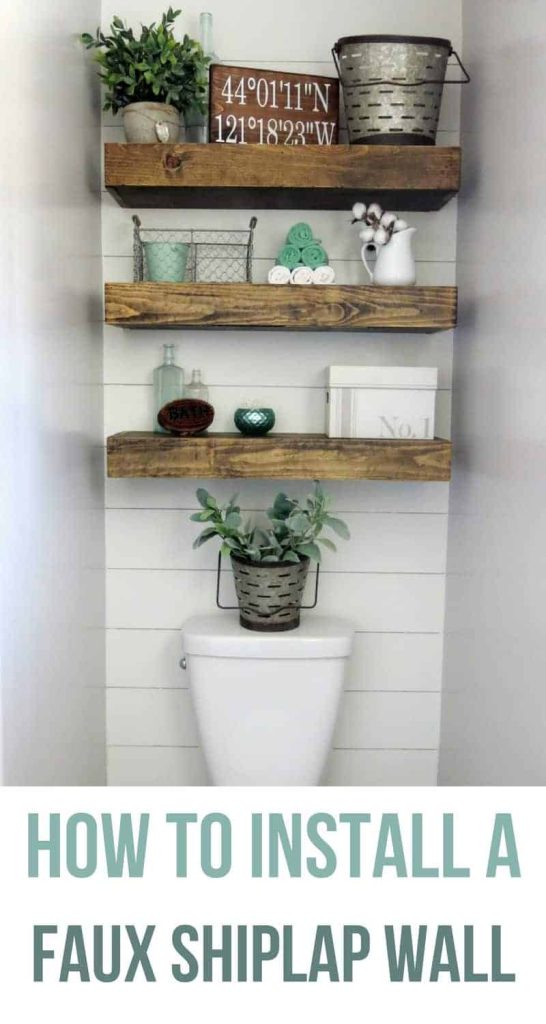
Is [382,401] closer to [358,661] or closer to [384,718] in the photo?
[358,661]

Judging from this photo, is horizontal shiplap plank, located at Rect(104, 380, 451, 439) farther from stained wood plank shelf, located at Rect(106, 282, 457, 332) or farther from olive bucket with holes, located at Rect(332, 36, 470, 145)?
olive bucket with holes, located at Rect(332, 36, 470, 145)

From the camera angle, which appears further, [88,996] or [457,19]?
[457,19]

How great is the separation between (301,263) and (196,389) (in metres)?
0.36

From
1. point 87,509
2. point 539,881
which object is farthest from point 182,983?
point 87,509

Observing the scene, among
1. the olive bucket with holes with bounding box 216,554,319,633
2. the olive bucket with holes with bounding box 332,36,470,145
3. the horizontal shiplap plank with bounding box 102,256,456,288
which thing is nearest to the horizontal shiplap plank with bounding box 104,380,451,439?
the horizontal shiplap plank with bounding box 102,256,456,288

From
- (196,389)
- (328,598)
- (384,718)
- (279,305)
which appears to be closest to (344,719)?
(384,718)

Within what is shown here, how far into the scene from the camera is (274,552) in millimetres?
2324

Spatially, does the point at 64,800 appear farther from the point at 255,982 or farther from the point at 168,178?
the point at 168,178

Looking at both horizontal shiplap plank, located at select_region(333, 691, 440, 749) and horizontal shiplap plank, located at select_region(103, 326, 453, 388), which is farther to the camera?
horizontal shiplap plank, located at select_region(333, 691, 440, 749)

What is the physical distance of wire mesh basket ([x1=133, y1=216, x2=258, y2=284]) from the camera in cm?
229

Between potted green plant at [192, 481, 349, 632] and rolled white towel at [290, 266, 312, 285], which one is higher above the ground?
rolled white towel at [290, 266, 312, 285]

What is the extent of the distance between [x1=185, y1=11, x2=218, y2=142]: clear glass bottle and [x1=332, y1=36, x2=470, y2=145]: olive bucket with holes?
283mm

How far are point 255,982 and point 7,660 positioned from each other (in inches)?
23.5

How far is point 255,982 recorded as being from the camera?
1417 mm
